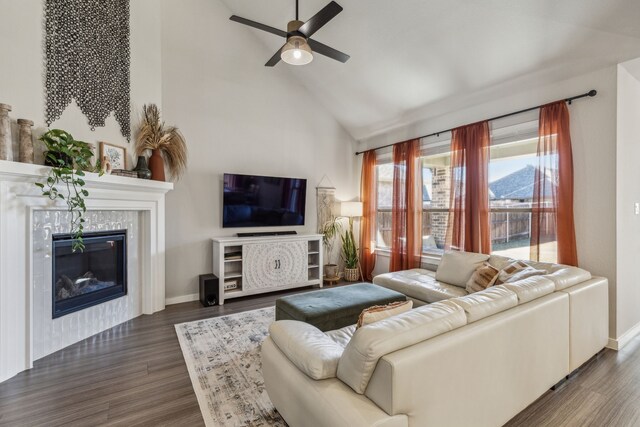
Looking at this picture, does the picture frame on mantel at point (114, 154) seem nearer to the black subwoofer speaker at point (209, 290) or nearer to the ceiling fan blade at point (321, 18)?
the black subwoofer speaker at point (209, 290)

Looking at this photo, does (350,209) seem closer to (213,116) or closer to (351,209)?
(351,209)

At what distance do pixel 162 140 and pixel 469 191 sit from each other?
157 inches

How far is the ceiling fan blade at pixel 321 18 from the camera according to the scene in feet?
7.70

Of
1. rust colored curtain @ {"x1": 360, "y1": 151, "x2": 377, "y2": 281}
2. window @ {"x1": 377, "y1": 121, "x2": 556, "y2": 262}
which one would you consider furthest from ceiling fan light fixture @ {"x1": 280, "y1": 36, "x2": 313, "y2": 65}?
rust colored curtain @ {"x1": 360, "y1": 151, "x2": 377, "y2": 281}

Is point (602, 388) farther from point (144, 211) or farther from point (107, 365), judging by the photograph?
point (144, 211)

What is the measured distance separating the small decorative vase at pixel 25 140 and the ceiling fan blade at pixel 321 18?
241cm

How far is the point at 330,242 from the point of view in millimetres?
5551

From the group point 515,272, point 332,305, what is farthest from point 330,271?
point 515,272

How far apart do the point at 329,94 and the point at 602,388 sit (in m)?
4.85

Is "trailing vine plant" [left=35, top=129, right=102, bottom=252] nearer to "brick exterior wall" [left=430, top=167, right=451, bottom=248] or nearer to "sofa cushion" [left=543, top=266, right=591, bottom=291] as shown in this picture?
"sofa cushion" [left=543, top=266, right=591, bottom=291]

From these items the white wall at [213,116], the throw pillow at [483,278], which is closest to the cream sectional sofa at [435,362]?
the throw pillow at [483,278]

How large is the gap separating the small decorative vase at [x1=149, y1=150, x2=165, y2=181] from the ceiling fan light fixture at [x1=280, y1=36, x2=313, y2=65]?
208cm

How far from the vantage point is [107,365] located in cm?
245

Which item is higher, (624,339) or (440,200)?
(440,200)
